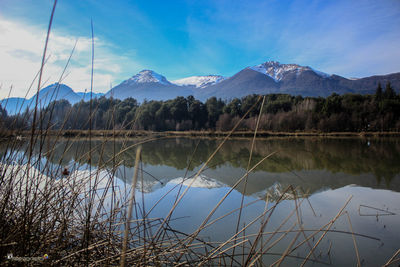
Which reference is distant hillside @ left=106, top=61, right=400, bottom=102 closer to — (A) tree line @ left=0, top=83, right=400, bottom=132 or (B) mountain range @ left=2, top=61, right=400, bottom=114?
(B) mountain range @ left=2, top=61, right=400, bottom=114

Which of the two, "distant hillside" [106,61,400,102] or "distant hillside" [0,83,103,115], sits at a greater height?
"distant hillside" [106,61,400,102]

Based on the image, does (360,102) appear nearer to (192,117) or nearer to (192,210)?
(192,117)

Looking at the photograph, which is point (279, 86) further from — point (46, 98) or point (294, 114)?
point (46, 98)

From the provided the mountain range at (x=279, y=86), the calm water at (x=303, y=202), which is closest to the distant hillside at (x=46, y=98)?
the calm water at (x=303, y=202)

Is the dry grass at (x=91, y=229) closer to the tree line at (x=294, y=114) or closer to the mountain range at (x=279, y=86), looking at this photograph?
the tree line at (x=294, y=114)

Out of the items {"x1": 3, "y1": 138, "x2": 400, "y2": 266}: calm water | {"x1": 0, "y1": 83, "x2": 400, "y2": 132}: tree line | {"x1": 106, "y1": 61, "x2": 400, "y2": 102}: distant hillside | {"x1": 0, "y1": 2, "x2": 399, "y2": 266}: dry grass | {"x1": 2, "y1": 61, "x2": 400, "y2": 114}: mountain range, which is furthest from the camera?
{"x1": 106, "y1": 61, "x2": 400, "y2": 102}: distant hillside

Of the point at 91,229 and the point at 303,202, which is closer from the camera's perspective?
the point at 91,229

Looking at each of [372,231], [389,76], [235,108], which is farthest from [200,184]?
[389,76]

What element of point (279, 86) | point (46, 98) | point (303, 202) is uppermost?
point (279, 86)

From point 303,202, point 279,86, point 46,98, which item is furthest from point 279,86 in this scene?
point 46,98

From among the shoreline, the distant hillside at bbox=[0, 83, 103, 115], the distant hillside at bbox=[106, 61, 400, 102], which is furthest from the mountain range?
the distant hillside at bbox=[0, 83, 103, 115]

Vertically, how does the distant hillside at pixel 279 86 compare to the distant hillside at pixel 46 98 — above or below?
above

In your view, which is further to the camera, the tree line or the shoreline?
the tree line

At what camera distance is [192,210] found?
8.61 feet
